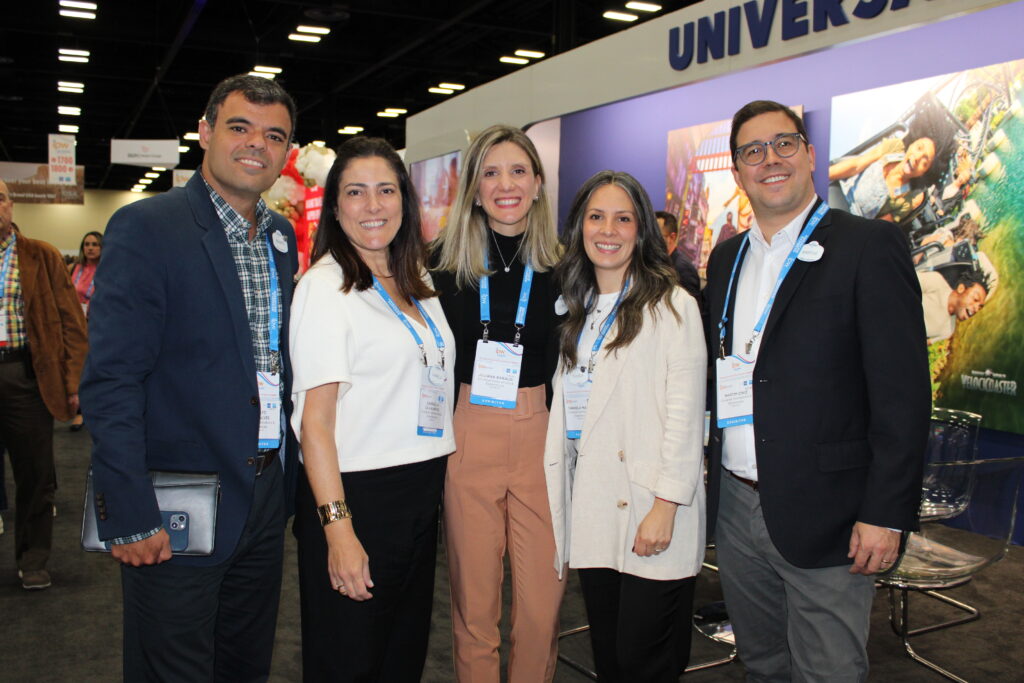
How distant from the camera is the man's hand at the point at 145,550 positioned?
67.7 inches

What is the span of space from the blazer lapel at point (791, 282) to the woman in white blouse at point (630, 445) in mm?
202

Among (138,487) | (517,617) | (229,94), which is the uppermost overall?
(229,94)

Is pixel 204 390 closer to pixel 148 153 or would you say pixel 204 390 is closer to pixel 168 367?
pixel 168 367

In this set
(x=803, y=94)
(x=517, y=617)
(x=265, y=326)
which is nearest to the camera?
(x=265, y=326)

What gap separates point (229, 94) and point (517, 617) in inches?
64.2

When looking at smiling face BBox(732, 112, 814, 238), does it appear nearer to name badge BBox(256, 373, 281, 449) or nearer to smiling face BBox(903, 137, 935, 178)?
name badge BBox(256, 373, 281, 449)

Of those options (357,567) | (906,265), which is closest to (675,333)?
(906,265)

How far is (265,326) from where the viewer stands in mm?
1959

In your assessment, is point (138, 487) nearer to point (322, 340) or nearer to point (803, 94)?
point (322, 340)

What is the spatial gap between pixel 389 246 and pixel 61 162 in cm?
1493

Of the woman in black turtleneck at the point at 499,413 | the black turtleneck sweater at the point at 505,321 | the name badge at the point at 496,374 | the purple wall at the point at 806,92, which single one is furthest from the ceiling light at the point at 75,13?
the name badge at the point at 496,374

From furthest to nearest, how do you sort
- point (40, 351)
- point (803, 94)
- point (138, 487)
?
point (803, 94), point (40, 351), point (138, 487)

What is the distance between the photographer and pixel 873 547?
182 centimetres

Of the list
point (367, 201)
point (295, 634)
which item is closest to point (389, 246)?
point (367, 201)
